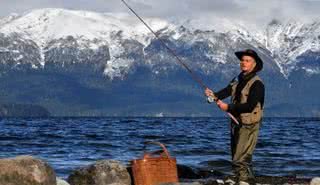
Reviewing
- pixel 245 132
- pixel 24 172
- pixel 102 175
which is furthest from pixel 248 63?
pixel 102 175

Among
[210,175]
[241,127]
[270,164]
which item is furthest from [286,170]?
[241,127]

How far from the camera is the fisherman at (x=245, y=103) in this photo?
423 inches

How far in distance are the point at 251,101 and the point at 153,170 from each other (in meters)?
2.13

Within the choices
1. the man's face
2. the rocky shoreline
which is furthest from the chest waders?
the rocky shoreline

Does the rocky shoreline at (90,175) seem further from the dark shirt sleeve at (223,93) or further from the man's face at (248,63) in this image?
the man's face at (248,63)

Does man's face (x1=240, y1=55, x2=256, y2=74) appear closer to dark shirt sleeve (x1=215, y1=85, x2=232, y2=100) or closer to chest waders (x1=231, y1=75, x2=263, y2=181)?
chest waders (x1=231, y1=75, x2=263, y2=181)

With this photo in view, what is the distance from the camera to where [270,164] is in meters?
20.2

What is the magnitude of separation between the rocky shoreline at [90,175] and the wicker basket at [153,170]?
275mm

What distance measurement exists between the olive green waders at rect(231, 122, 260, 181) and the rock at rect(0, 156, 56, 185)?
250 cm

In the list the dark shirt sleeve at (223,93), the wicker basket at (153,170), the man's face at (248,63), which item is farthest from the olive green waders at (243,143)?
the wicker basket at (153,170)

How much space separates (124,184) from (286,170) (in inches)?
262

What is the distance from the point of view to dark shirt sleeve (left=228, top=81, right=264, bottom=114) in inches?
422

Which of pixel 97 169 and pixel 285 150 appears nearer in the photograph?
pixel 97 169

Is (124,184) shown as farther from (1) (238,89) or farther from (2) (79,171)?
(1) (238,89)
